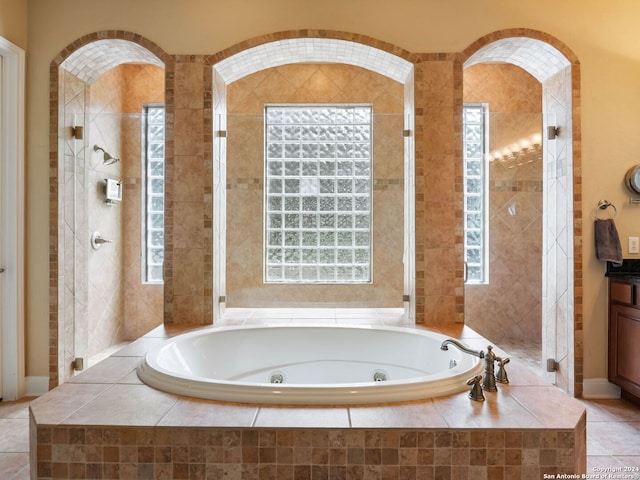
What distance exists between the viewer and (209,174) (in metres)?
2.71

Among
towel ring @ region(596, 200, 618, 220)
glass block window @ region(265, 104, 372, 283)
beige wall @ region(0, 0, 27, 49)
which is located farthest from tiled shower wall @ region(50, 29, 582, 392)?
glass block window @ region(265, 104, 372, 283)

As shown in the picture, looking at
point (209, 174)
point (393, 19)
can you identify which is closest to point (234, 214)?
point (209, 174)

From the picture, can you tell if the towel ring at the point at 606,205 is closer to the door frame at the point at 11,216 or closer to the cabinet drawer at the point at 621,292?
the cabinet drawer at the point at 621,292

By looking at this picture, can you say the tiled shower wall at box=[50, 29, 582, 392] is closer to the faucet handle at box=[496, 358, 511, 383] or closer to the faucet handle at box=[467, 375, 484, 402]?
the faucet handle at box=[496, 358, 511, 383]

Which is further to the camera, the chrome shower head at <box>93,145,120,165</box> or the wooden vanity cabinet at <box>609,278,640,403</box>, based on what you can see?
the chrome shower head at <box>93,145,120,165</box>

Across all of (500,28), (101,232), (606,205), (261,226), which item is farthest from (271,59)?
(606,205)

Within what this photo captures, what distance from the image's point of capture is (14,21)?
104 inches

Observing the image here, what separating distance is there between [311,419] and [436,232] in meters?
1.66

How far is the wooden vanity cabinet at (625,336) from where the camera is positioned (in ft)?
8.12

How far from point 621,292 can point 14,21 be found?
398 centimetres

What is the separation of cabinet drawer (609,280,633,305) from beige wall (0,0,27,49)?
12.8 feet

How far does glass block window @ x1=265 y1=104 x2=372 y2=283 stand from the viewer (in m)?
2.87

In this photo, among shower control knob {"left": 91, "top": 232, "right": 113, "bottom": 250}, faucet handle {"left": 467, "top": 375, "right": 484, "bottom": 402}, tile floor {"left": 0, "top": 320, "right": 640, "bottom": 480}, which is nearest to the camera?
faucet handle {"left": 467, "top": 375, "right": 484, "bottom": 402}

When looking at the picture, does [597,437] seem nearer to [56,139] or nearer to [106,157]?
[106,157]
